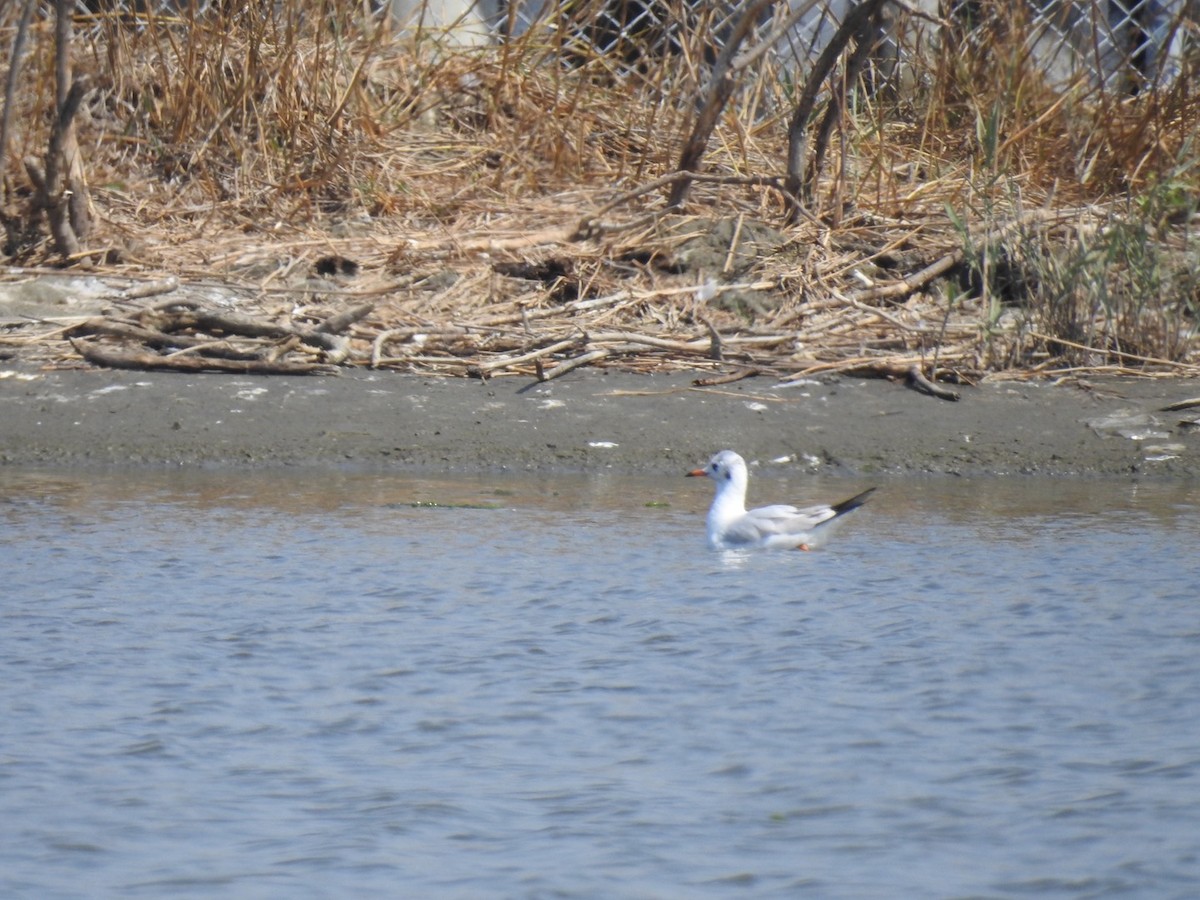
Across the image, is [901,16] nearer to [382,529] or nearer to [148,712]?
[382,529]

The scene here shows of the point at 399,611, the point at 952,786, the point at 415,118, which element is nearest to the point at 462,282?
the point at 415,118

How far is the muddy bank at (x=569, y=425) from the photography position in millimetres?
7520

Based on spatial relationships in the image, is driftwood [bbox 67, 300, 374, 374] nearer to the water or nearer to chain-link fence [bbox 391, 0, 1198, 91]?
the water

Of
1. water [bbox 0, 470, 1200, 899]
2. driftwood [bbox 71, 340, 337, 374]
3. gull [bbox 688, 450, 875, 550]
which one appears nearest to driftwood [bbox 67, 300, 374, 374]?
driftwood [bbox 71, 340, 337, 374]

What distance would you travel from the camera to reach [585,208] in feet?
32.9

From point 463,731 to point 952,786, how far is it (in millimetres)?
1039

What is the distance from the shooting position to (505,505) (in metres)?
6.66

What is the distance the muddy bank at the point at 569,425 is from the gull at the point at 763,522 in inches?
50.1

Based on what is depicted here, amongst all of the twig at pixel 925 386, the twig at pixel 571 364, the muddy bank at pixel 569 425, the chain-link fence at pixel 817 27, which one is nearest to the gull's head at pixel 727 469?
the muddy bank at pixel 569 425

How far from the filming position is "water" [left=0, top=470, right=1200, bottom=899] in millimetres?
3166

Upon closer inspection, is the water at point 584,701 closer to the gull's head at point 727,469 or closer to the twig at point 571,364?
the gull's head at point 727,469

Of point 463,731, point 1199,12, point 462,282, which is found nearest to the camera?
point 463,731

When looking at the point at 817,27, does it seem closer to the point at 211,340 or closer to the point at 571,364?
the point at 571,364

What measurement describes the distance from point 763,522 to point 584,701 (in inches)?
77.5
